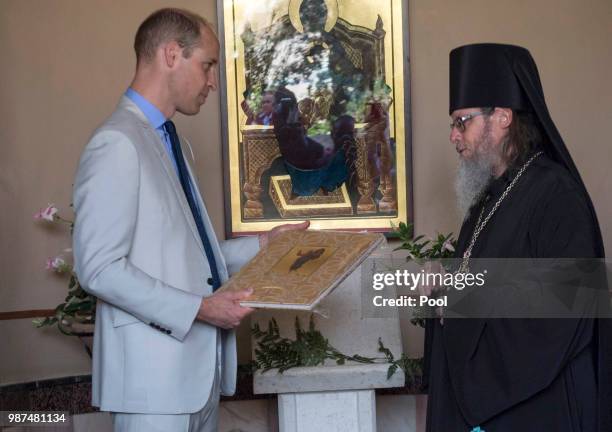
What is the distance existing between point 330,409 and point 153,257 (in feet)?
5.42

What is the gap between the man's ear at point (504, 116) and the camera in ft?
10.7

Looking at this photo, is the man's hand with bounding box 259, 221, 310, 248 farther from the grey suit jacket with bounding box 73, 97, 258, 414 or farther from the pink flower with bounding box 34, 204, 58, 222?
the pink flower with bounding box 34, 204, 58, 222

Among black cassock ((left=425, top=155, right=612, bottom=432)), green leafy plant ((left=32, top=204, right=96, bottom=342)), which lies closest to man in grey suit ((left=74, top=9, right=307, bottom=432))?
black cassock ((left=425, top=155, right=612, bottom=432))

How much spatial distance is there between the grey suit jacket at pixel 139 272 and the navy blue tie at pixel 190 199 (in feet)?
0.26

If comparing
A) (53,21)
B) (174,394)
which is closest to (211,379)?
(174,394)

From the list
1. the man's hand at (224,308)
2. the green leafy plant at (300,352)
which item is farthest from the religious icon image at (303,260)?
the green leafy plant at (300,352)

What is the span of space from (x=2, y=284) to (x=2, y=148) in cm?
82

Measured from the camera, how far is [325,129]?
17.7 ft

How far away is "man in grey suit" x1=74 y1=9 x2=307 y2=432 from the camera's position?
9.11ft

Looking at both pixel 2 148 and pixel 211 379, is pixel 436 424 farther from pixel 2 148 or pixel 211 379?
pixel 2 148

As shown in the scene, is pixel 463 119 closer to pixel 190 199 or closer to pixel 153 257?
pixel 190 199

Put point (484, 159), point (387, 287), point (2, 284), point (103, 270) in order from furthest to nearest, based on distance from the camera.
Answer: point (2, 284)
point (387, 287)
point (484, 159)
point (103, 270)

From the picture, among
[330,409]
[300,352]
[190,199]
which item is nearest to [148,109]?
[190,199]

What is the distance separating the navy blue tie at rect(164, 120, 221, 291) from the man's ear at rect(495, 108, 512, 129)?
1.17m
